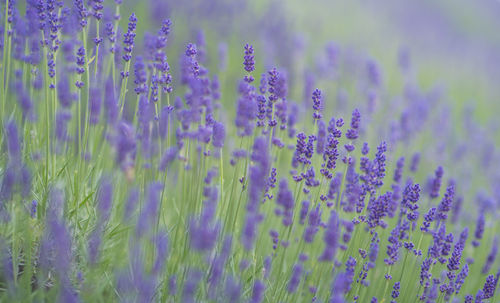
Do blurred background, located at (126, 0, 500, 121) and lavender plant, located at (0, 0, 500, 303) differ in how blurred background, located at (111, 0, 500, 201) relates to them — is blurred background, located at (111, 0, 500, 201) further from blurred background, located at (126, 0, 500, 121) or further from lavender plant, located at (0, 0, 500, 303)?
lavender plant, located at (0, 0, 500, 303)

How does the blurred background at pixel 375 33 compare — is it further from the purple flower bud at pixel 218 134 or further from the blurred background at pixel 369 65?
the purple flower bud at pixel 218 134

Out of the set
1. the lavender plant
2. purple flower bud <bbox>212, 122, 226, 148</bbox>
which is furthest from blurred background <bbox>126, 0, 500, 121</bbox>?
purple flower bud <bbox>212, 122, 226, 148</bbox>

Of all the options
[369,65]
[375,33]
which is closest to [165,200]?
[369,65]

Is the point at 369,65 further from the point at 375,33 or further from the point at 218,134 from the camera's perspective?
the point at 375,33

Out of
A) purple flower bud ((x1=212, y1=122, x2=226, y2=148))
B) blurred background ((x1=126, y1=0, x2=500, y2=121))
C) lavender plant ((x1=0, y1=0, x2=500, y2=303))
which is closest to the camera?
lavender plant ((x1=0, y1=0, x2=500, y2=303))

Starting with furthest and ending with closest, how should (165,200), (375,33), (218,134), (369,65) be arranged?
1. (375,33)
2. (369,65)
3. (165,200)
4. (218,134)

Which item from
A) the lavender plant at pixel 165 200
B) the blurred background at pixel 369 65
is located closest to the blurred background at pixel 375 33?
the blurred background at pixel 369 65

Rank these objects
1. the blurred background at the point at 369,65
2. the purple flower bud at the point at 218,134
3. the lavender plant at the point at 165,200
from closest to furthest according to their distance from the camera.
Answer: the lavender plant at the point at 165,200 < the purple flower bud at the point at 218,134 < the blurred background at the point at 369,65

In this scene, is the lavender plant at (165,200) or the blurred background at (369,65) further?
the blurred background at (369,65)

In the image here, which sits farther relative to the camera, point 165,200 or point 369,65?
point 369,65

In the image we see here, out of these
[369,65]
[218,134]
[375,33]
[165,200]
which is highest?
[375,33]

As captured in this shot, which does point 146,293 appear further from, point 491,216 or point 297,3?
point 297,3
